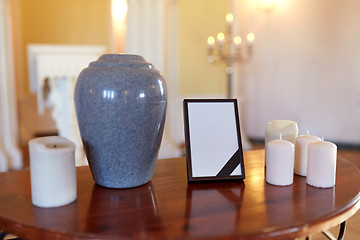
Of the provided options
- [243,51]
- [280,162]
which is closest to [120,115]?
[280,162]

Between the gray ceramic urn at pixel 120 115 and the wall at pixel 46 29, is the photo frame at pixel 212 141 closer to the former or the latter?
the gray ceramic urn at pixel 120 115

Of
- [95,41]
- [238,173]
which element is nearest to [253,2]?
[95,41]

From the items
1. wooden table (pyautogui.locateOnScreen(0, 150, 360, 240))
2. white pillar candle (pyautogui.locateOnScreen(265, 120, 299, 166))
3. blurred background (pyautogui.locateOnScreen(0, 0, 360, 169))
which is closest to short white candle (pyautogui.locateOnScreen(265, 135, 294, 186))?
wooden table (pyautogui.locateOnScreen(0, 150, 360, 240))

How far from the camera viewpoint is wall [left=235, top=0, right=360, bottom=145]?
11.9ft

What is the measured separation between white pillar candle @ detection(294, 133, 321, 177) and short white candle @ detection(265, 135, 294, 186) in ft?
0.31

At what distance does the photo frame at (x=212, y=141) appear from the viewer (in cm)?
92

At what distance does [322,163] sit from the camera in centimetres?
86

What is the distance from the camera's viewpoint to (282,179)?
89cm

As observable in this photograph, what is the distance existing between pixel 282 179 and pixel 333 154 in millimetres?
141

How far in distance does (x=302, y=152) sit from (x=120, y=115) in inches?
21.0

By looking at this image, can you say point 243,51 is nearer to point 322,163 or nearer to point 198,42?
point 198,42

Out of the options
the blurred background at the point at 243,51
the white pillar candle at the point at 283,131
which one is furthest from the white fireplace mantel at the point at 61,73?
the white pillar candle at the point at 283,131

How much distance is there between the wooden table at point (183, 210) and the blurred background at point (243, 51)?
8.25 feet

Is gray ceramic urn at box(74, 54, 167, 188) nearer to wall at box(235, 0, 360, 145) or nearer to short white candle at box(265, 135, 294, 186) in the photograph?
short white candle at box(265, 135, 294, 186)
